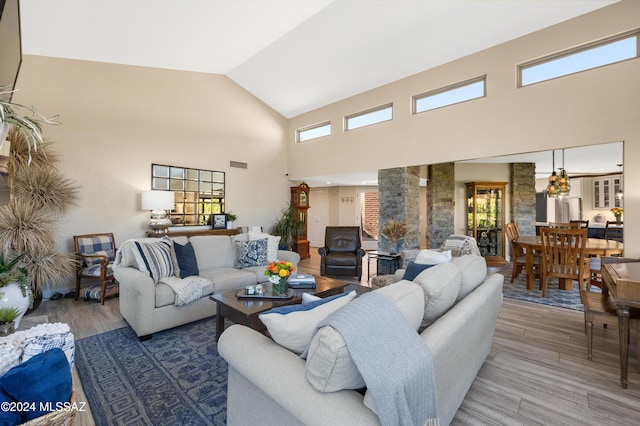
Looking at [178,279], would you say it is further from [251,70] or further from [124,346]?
[251,70]

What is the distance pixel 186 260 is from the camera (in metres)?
3.40

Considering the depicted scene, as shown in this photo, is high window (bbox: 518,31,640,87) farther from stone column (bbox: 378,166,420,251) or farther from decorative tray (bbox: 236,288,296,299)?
decorative tray (bbox: 236,288,296,299)

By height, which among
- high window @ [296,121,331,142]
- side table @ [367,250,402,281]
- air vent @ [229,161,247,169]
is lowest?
side table @ [367,250,402,281]

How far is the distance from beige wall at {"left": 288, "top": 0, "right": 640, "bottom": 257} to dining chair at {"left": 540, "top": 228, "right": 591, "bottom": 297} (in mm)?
471

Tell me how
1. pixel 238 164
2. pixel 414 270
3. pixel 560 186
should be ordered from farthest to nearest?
pixel 238 164, pixel 560 186, pixel 414 270

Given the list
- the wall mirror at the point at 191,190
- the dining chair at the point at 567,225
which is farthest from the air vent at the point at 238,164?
the dining chair at the point at 567,225

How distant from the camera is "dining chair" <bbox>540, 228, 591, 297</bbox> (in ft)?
12.3

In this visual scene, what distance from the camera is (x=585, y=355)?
248cm

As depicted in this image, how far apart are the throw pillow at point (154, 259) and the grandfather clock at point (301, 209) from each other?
4161mm

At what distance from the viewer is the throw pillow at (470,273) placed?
6.35 ft

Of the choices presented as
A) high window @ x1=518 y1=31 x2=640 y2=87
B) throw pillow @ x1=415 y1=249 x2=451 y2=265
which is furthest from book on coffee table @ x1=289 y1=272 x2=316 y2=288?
high window @ x1=518 y1=31 x2=640 y2=87

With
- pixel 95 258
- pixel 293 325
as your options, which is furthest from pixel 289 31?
pixel 293 325

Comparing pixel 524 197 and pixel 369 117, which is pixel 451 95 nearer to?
pixel 369 117

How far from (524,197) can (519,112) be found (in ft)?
10.6
